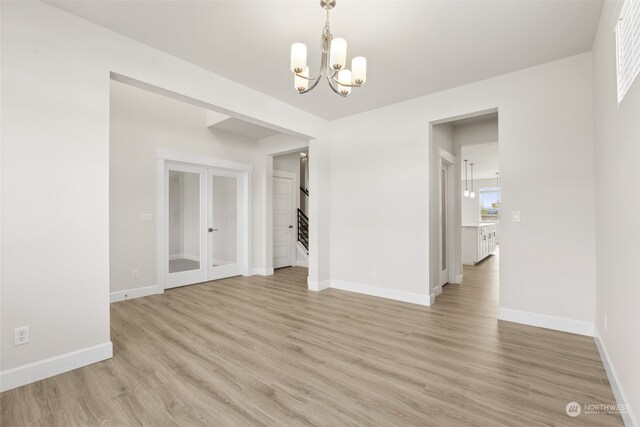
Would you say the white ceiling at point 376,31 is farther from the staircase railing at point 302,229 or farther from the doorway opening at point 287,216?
the staircase railing at point 302,229

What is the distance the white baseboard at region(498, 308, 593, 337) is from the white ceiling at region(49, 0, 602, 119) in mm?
2707

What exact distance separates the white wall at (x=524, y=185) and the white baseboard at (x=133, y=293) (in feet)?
11.2

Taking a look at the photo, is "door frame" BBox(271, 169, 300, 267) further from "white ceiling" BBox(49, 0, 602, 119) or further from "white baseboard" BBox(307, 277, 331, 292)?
"white ceiling" BBox(49, 0, 602, 119)

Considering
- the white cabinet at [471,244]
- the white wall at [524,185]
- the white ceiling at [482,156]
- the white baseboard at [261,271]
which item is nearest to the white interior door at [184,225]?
the white baseboard at [261,271]

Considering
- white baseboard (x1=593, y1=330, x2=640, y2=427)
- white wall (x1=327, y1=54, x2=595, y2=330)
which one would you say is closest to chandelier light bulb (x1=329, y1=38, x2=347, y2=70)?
white wall (x1=327, y1=54, x2=595, y2=330)

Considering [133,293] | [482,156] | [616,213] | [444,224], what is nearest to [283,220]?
[133,293]

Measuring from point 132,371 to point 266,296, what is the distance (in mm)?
2243

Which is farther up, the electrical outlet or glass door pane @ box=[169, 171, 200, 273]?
glass door pane @ box=[169, 171, 200, 273]

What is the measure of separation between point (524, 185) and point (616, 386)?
198 cm

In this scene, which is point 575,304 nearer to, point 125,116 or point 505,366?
point 505,366

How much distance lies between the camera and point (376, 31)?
2.55 metres

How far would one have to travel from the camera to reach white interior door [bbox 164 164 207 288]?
4867mm

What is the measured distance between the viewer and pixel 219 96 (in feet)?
11.0

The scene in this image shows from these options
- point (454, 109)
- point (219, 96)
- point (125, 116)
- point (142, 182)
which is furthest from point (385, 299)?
point (125, 116)
